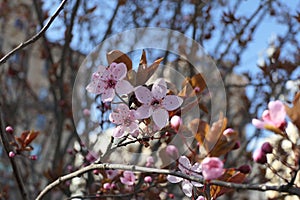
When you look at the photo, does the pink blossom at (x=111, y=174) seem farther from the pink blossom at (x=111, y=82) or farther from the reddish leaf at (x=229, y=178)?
the reddish leaf at (x=229, y=178)

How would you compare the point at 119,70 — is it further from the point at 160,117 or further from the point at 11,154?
the point at 11,154

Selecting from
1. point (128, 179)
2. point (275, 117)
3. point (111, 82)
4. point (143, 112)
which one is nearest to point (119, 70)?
point (111, 82)

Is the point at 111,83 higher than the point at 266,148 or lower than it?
higher

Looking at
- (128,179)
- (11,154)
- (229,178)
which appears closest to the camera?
(229,178)

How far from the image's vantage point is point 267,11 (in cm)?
375

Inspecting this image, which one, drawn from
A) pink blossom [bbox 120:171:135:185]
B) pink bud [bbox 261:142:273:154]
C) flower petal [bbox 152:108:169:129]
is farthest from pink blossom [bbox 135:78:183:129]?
pink blossom [bbox 120:171:135:185]

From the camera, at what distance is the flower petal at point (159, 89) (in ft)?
4.00

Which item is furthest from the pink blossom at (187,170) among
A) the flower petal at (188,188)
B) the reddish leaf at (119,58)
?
the reddish leaf at (119,58)

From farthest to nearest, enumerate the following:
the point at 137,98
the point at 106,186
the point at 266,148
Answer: the point at 106,186 < the point at 137,98 < the point at 266,148

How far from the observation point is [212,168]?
88cm

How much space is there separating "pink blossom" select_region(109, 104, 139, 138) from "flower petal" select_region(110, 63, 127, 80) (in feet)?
0.29

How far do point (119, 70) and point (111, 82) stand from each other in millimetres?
47

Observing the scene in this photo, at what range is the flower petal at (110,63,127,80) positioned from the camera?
48.4 inches

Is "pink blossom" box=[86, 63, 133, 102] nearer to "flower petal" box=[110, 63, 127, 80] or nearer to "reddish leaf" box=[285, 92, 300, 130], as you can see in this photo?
"flower petal" box=[110, 63, 127, 80]
